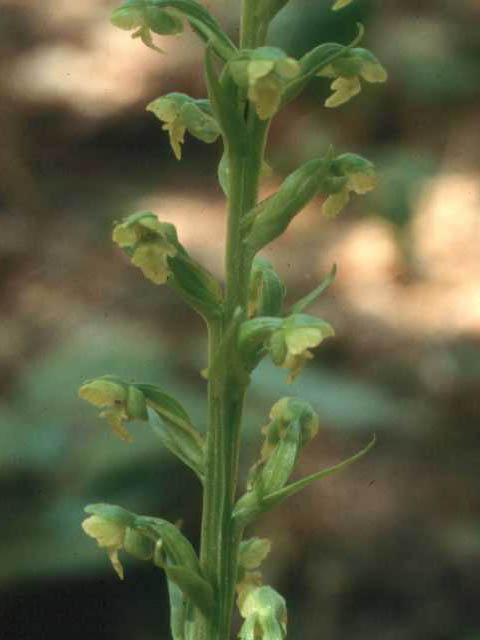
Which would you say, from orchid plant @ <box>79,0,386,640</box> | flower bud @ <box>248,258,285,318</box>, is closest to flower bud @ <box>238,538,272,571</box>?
orchid plant @ <box>79,0,386,640</box>

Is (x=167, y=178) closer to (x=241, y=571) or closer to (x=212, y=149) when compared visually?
(x=212, y=149)

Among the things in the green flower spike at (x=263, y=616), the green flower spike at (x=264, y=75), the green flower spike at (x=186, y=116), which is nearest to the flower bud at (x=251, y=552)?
the green flower spike at (x=263, y=616)

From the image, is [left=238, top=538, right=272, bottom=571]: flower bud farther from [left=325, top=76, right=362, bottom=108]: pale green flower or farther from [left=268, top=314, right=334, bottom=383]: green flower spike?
[left=325, top=76, right=362, bottom=108]: pale green flower

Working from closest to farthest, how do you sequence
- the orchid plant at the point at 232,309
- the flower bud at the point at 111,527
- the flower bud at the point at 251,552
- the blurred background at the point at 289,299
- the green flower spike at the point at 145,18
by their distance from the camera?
the orchid plant at the point at 232,309
the green flower spike at the point at 145,18
the flower bud at the point at 111,527
the flower bud at the point at 251,552
the blurred background at the point at 289,299

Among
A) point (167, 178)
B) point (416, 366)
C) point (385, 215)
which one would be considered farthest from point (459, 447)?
point (167, 178)

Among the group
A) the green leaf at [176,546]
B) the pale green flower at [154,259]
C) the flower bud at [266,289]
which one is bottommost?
the green leaf at [176,546]

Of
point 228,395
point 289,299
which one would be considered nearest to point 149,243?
point 228,395

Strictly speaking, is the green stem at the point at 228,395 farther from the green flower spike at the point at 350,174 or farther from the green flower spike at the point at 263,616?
the green flower spike at the point at 350,174
